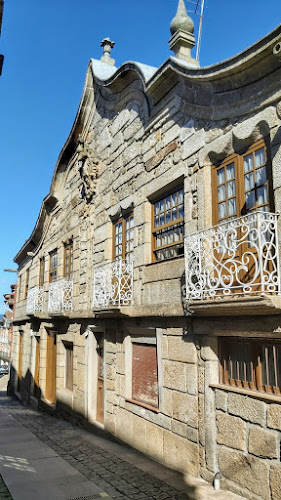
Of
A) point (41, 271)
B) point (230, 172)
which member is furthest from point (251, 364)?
point (41, 271)

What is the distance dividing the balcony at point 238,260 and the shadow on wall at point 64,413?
248 cm

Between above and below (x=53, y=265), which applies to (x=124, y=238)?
below

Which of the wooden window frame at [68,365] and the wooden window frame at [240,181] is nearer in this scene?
the wooden window frame at [240,181]

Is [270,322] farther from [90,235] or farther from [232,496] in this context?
[90,235]

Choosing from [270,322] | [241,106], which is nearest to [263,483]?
[270,322]

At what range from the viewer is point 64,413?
11055mm

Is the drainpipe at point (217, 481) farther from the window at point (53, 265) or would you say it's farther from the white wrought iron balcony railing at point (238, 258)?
the window at point (53, 265)

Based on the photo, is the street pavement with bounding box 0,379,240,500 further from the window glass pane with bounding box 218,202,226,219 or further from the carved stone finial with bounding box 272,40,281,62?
the carved stone finial with bounding box 272,40,281,62

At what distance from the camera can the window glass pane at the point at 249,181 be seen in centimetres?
543

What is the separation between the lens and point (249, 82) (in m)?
5.43

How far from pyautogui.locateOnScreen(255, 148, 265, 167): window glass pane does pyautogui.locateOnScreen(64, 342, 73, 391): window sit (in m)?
7.91

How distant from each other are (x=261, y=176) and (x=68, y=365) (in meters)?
8.45

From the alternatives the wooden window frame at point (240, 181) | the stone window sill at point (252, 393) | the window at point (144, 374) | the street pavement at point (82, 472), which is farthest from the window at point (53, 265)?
the stone window sill at point (252, 393)

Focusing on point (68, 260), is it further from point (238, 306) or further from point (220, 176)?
point (238, 306)
